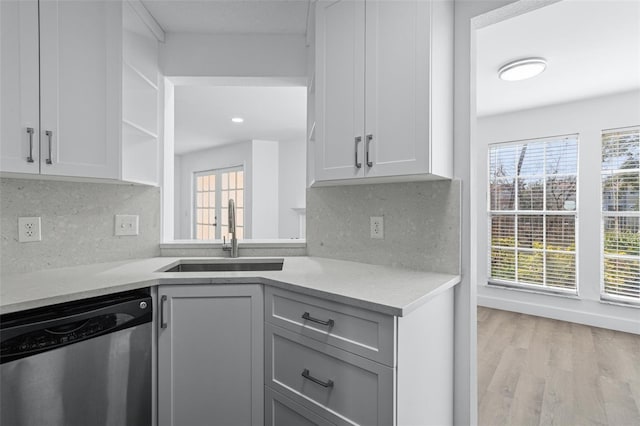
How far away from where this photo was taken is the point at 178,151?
657cm

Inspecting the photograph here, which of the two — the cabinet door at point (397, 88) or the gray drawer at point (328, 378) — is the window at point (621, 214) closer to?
the cabinet door at point (397, 88)

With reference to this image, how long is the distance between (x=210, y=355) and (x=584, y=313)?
13.7ft

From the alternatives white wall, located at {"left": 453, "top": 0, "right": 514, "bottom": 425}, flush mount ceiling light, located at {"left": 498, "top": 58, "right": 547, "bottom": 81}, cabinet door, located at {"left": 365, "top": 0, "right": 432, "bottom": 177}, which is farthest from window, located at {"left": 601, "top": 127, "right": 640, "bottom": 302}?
cabinet door, located at {"left": 365, "top": 0, "right": 432, "bottom": 177}

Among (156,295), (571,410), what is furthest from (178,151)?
(571,410)

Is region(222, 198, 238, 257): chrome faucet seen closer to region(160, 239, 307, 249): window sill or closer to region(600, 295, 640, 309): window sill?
region(160, 239, 307, 249): window sill

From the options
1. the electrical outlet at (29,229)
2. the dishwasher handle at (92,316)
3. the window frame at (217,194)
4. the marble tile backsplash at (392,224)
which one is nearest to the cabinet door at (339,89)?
the marble tile backsplash at (392,224)

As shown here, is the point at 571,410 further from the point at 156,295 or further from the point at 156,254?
the point at 156,254

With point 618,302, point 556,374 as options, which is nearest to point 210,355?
point 556,374

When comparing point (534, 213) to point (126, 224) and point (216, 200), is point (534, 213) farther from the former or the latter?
point (216, 200)

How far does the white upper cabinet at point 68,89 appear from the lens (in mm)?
1292

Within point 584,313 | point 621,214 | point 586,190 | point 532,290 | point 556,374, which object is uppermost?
point 586,190

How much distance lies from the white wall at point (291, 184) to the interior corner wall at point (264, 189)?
0.11 meters

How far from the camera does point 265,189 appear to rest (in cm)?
577

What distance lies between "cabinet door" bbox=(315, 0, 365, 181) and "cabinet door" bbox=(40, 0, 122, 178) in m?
1.00
